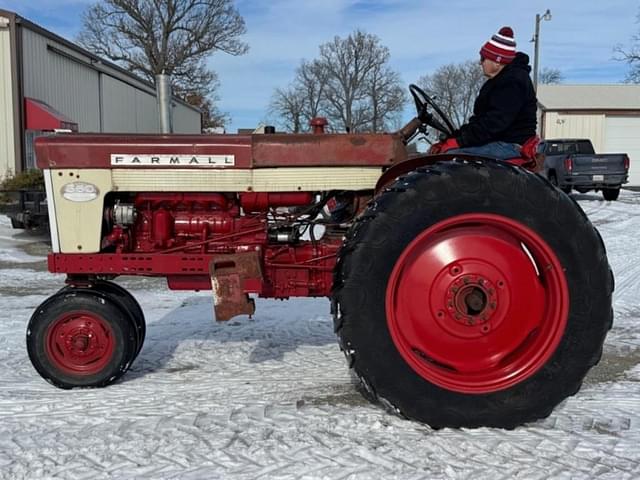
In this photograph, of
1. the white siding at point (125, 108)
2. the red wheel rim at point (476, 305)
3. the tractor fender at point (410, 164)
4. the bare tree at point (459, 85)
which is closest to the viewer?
the red wheel rim at point (476, 305)

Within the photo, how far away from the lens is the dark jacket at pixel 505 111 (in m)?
3.60

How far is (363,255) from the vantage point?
3148mm

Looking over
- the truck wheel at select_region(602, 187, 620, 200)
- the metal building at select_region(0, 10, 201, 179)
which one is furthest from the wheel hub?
the truck wheel at select_region(602, 187, 620, 200)

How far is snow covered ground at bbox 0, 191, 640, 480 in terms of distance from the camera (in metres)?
2.88

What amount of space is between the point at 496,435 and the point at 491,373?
1.04ft

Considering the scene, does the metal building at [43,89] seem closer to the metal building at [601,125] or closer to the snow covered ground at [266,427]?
the snow covered ground at [266,427]

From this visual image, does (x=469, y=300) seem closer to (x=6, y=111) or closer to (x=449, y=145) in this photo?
(x=449, y=145)

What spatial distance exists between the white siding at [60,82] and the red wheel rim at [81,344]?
13388mm

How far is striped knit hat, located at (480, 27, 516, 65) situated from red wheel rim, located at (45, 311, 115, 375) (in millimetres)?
2720

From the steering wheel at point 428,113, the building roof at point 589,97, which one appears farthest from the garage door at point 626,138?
the steering wheel at point 428,113

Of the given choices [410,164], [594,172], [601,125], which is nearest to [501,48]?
[410,164]

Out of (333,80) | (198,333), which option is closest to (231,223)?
(198,333)

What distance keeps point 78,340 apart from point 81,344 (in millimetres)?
29

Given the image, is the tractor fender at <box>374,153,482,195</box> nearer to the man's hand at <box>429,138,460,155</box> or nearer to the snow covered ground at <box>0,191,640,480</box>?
the man's hand at <box>429,138,460,155</box>
